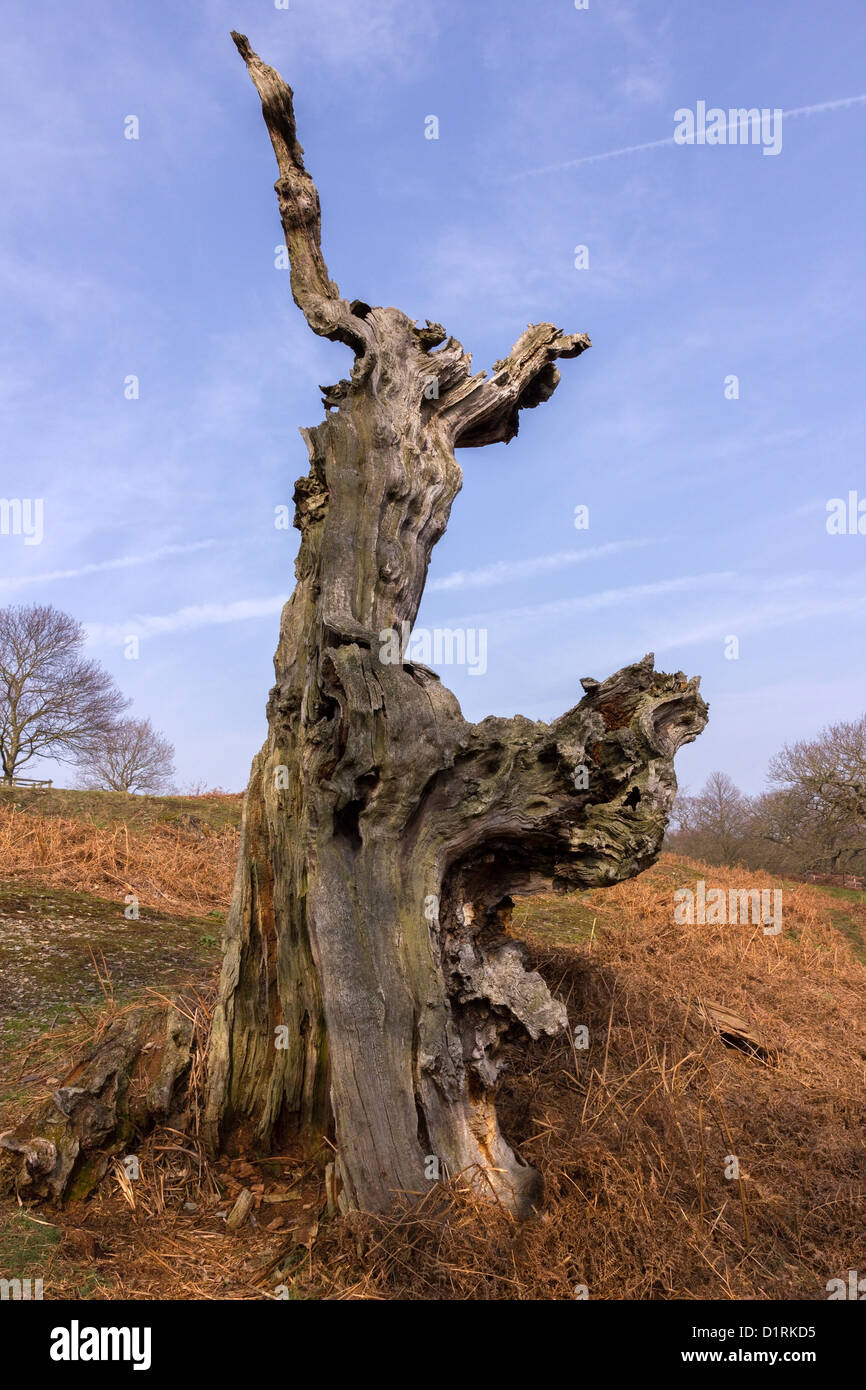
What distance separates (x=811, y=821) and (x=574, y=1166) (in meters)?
27.1

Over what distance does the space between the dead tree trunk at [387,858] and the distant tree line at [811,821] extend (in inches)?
998

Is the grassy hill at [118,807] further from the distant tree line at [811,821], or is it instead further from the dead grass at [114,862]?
the distant tree line at [811,821]

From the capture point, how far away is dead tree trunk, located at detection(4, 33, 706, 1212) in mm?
3957

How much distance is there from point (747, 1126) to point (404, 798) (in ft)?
9.39

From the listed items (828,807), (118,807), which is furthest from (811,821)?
(118,807)

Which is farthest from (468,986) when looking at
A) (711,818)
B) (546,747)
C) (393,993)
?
(711,818)

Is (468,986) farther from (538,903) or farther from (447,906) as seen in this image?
(538,903)

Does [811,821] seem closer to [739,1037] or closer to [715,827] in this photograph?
[715,827]

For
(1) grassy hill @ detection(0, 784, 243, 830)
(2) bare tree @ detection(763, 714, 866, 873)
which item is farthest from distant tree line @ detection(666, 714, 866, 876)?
(1) grassy hill @ detection(0, 784, 243, 830)

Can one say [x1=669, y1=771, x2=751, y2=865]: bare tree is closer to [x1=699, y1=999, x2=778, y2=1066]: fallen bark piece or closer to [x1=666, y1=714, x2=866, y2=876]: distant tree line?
[x1=666, y1=714, x2=866, y2=876]: distant tree line

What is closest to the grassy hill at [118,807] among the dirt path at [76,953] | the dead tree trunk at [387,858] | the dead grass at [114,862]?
the dead grass at [114,862]

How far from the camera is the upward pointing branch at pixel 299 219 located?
587 centimetres

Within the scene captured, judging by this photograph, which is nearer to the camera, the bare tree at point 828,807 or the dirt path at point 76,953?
the dirt path at point 76,953

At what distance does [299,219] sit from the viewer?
613 cm
